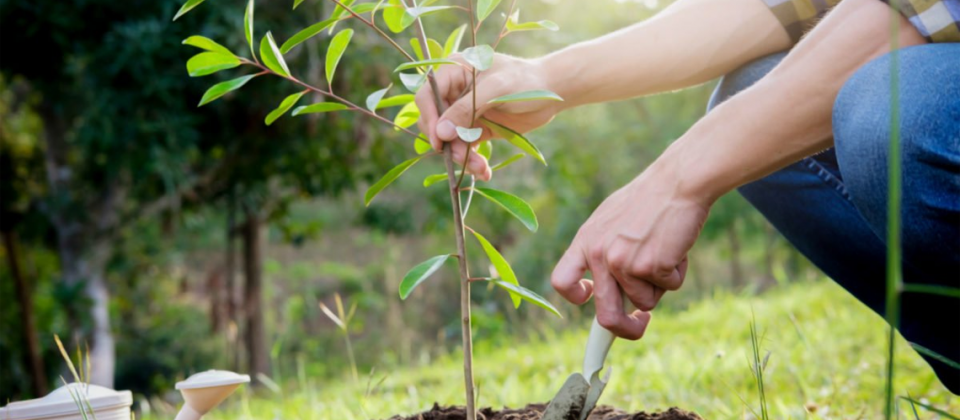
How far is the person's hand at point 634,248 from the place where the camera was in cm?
94

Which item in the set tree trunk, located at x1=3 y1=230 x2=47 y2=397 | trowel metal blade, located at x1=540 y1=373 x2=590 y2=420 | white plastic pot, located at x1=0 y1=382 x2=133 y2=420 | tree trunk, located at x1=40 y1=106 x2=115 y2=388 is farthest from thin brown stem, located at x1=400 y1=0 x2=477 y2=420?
tree trunk, located at x1=3 y1=230 x2=47 y2=397

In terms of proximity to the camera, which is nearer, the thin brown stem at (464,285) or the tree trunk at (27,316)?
the thin brown stem at (464,285)

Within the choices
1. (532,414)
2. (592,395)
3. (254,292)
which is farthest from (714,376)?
(254,292)

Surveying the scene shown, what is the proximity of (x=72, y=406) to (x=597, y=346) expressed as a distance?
68 centimetres

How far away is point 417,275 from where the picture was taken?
967 millimetres

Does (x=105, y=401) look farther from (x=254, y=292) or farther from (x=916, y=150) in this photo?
(x=254, y=292)

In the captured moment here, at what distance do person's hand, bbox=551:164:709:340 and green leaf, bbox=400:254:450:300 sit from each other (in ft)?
0.49

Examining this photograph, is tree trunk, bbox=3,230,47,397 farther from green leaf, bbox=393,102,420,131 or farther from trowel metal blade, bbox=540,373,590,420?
trowel metal blade, bbox=540,373,590,420

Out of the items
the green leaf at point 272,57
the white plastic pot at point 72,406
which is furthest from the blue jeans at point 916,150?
the white plastic pot at point 72,406

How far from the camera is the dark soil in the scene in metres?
1.15

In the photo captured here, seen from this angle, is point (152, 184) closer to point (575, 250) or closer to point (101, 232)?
point (101, 232)

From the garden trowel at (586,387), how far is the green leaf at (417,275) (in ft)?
0.72

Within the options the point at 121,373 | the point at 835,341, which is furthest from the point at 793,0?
the point at 121,373

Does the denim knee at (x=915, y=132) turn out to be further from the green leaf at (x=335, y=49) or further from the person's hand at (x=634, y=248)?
the green leaf at (x=335, y=49)
